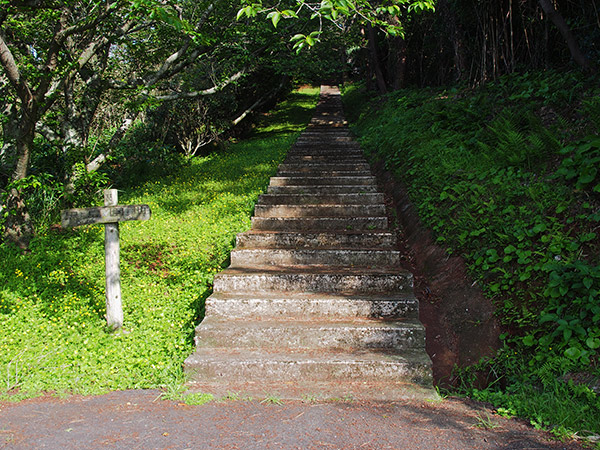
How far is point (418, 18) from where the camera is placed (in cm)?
1267

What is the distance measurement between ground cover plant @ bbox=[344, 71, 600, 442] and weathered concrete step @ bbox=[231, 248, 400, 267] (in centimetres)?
81

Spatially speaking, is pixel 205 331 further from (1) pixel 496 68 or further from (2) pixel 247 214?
(1) pixel 496 68

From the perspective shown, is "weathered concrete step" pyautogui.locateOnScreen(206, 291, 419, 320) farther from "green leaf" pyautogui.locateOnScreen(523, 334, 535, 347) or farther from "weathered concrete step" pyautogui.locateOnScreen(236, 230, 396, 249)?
"weathered concrete step" pyautogui.locateOnScreen(236, 230, 396, 249)

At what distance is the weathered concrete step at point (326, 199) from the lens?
6551 mm

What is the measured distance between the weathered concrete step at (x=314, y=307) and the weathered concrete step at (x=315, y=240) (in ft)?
3.86

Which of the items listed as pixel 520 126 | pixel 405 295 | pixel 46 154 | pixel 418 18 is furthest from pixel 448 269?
pixel 418 18

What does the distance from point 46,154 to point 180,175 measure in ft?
9.53

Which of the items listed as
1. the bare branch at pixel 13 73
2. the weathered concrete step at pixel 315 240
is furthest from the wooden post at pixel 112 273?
the bare branch at pixel 13 73

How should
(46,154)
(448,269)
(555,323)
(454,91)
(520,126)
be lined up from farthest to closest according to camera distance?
(454,91) < (46,154) < (520,126) < (448,269) < (555,323)

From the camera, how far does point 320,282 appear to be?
4.61 metres

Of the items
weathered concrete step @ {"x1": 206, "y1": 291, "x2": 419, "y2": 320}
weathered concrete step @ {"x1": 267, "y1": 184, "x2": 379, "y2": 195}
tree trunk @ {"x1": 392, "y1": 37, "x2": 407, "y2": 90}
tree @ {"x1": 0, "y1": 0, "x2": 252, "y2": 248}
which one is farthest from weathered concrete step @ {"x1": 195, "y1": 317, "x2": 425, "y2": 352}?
tree trunk @ {"x1": 392, "y1": 37, "x2": 407, "y2": 90}

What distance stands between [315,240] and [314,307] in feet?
4.43

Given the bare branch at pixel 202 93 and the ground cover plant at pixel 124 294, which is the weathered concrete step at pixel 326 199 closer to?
the ground cover plant at pixel 124 294

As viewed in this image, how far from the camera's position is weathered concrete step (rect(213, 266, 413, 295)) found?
456 centimetres
